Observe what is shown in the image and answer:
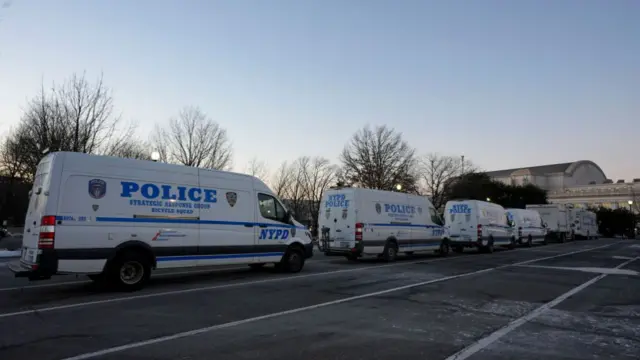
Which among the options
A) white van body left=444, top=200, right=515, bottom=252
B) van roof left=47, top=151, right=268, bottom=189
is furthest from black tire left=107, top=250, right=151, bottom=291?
white van body left=444, top=200, right=515, bottom=252

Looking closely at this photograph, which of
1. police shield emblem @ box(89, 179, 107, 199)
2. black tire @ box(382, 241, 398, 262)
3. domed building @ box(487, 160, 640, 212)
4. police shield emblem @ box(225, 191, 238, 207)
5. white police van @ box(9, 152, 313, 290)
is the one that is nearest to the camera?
white police van @ box(9, 152, 313, 290)

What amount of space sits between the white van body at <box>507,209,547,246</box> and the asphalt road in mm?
21075

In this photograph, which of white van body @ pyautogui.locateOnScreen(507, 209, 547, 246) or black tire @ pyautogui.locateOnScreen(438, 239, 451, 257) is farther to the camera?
white van body @ pyautogui.locateOnScreen(507, 209, 547, 246)

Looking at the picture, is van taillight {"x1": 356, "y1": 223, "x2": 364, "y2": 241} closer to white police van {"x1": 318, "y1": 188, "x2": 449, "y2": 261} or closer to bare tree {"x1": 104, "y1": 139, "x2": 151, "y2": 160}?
white police van {"x1": 318, "y1": 188, "x2": 449, "y2": 261}

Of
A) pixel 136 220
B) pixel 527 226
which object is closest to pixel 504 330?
pixel 136 220

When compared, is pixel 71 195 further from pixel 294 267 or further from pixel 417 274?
pixel 417 274

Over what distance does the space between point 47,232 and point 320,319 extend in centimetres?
581

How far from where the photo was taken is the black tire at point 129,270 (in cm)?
1009

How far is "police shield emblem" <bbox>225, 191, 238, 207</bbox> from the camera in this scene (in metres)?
12.7

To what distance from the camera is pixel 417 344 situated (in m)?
6.01

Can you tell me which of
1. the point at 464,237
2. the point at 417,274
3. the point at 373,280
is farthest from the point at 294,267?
the point at 464,237

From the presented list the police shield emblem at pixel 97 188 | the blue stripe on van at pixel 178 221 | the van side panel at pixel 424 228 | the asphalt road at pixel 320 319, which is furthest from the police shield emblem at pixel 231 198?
the van side panel at pixel 424 228

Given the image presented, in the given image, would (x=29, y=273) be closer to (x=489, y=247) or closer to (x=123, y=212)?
(x=123, y=212)

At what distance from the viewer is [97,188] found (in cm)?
1002
